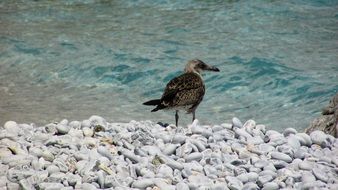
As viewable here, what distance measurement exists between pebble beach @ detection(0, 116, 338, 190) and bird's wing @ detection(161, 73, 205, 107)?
1029 millimetres

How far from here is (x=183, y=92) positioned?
9.73 m

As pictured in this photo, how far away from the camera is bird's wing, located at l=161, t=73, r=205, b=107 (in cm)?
967

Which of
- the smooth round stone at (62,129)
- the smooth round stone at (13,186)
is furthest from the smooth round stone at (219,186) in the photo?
the smooth round stone at (62,129)

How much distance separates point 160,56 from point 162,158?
25.5ft

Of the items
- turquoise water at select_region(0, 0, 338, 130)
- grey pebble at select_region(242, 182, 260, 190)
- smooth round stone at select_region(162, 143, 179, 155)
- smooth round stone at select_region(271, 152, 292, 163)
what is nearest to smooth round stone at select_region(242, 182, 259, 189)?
grey pebble at select_region(242, 182, 260, 190)

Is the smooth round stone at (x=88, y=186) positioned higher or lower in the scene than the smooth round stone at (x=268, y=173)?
higher

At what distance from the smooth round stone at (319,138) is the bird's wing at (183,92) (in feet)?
6.08

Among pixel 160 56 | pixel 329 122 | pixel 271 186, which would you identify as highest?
pixel 271 186

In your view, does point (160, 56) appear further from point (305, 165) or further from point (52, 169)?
point (52, 169)

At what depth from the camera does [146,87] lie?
14.1m

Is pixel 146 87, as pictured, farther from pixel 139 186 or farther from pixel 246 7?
pixel 139 186

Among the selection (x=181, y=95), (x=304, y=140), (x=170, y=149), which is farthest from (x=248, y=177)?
(x=181, y=95)

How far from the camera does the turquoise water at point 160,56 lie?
1285 centimetres

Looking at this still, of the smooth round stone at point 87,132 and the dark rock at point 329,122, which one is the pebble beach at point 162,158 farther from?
the dark rock at point 329,122
